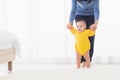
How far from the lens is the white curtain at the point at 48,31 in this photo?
4148 millimetres

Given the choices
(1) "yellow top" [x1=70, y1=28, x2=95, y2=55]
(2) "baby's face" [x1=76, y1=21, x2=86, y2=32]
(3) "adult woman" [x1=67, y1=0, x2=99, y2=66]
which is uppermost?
(3) "adult woman" [x1=67, y1=0, x2=99, y2=66]

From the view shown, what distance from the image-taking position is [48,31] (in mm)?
4211

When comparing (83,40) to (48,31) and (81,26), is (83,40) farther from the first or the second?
(48,31)

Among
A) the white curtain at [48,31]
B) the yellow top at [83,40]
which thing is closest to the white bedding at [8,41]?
the yellow top at [83,40]

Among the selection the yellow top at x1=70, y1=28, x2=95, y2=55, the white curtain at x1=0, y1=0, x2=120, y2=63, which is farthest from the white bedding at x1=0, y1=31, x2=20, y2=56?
the white curtain at x1=0, y1=0, x2=120, y2=63

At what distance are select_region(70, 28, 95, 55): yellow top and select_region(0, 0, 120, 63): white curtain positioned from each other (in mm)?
642

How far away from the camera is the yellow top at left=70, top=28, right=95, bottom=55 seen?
347cm

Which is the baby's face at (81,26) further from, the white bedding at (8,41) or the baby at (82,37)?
the white bedding at (8,41)

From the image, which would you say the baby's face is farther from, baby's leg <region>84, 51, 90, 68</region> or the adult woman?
baby's leg <region>84, 51, 90, 68</region>

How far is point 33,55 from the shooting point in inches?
167

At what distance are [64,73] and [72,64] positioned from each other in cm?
85

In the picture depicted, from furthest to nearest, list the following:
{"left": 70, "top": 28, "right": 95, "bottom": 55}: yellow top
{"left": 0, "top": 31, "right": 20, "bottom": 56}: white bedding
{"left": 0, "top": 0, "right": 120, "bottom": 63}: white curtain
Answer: {"left": 0, "top": 0, "right": 120, "bottom": 63}: white curtain < {"left": 70, "top": 28, "right": 95, "bottom": 55}: yellow top < {"left": 0, "top": 31, "right": 20, "bottom": 56}: white bedding

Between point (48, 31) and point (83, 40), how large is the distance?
0.86 m

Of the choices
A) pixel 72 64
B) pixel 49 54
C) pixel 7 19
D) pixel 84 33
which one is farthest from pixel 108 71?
pixel 7 19
